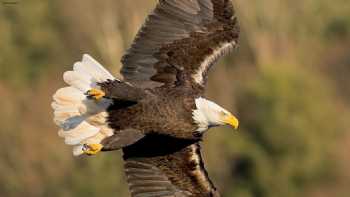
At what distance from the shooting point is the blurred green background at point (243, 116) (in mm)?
30141

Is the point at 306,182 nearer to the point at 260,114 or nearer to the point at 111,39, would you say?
the point at 260,114

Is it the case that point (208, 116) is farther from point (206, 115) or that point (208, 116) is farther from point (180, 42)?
point (180, 42)

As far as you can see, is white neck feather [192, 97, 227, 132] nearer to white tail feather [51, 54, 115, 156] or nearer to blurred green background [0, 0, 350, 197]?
white tail feather [51, 54, 115, 156]

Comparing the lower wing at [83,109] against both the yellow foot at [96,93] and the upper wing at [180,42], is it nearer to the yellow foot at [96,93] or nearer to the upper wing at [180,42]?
the yellow foot at [96,93]

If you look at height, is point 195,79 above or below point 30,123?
above

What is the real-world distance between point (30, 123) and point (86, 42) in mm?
4740

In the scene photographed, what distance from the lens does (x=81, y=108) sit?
10883mm

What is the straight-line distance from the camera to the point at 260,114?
31719 mm

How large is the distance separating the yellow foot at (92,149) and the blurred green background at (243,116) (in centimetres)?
1700

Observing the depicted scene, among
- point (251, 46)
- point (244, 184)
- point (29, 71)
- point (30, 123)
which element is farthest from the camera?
point (29, 71)

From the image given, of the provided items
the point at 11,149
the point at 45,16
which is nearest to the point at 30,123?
the point at 11,149

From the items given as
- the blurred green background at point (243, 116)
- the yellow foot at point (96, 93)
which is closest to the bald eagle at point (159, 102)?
the yellow foot at point (96, 93)

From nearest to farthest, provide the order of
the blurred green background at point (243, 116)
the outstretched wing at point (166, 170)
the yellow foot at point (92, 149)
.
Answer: the yellow foot at point (92, 149) → the outstretched wing at point (166, 170) → the blurred green background at point (243, 116)

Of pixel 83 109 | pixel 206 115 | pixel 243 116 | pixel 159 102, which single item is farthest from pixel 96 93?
pixel 243 116
